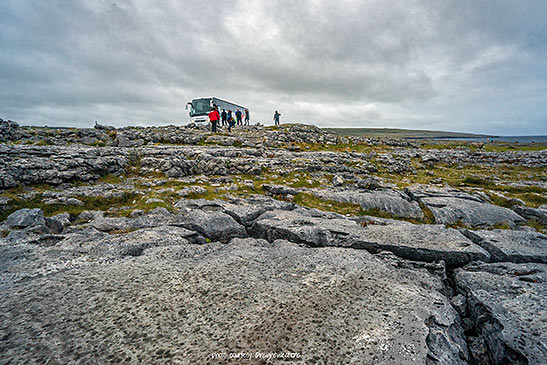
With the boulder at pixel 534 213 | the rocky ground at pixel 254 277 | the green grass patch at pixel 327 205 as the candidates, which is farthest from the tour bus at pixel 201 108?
the boulder at pixel 534 213

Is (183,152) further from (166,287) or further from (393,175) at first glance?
(393,175)

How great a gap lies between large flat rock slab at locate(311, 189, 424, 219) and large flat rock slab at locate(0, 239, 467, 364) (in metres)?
9.72

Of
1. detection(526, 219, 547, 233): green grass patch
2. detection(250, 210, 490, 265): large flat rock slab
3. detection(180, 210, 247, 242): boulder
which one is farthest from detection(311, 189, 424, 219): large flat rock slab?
detection(180, 210, 247, 242): boulder

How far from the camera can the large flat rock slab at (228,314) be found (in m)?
5.27

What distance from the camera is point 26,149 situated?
22.4 m

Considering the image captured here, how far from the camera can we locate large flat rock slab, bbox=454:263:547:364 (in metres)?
5.77

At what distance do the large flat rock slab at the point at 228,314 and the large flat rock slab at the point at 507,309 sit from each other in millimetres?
830

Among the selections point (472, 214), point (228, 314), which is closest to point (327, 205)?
point (472, 214)

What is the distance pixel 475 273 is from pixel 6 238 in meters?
19.9

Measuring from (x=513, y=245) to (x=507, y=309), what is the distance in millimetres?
5852

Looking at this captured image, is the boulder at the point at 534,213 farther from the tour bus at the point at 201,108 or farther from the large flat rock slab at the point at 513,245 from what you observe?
the tour bus at the point at 201,108

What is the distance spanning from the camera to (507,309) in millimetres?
6898

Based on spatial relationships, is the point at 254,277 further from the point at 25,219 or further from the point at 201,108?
the point at 201,108

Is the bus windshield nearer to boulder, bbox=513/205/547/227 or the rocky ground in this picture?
the rocky ground
